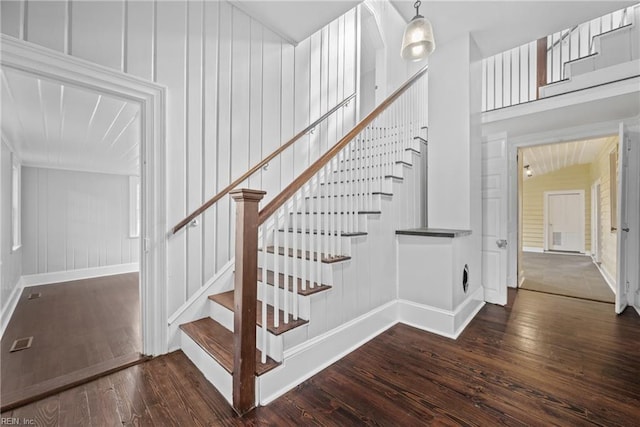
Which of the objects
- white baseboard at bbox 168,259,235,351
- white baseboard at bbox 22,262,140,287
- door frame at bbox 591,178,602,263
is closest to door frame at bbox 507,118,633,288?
white baseboard at bbox 168,259,235,351

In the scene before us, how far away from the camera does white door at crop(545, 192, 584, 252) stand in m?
7.93

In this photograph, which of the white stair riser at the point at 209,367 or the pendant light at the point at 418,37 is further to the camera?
the pendant light at the point at 418,37

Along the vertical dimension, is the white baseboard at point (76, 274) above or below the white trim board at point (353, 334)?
below

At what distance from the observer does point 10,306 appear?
3.37 meters

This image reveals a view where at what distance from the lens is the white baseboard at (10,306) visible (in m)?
2.86

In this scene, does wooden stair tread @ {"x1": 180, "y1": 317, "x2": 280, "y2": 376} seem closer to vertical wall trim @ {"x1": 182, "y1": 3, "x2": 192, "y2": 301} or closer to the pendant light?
vertical wall trim @ {"x1": 182, "y1": 3, "x2": 192, "y2": 301}

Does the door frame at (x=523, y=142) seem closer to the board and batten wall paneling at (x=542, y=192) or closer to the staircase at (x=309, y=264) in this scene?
the staircase at (x=309, y=264)

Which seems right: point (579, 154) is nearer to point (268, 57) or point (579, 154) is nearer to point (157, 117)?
point (268, 57)

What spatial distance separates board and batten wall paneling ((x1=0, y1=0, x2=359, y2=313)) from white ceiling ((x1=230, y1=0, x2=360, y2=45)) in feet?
0.30

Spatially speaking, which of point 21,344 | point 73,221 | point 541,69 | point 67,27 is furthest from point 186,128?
point 73,221

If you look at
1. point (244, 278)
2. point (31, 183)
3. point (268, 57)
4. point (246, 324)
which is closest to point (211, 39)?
point (268, 57)

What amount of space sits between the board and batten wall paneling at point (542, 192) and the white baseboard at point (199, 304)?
32.2 ft

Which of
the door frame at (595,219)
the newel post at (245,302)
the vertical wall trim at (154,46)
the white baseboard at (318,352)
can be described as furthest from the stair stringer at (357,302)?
the door frame at (595,219)

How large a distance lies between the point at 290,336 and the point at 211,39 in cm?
262
